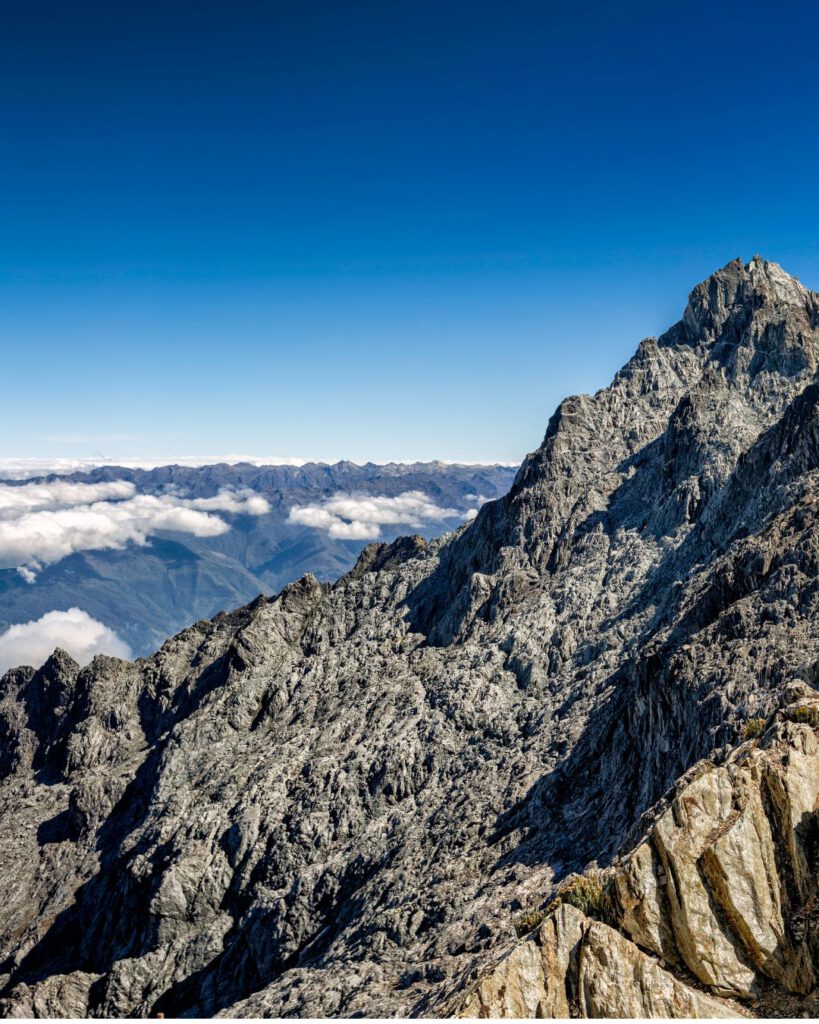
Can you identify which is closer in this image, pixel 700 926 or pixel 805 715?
pixel 700 926

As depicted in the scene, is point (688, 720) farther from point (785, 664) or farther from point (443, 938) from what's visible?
point (443, 938)

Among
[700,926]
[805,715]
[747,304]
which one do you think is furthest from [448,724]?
[747,304]

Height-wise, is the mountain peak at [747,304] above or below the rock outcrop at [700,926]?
above

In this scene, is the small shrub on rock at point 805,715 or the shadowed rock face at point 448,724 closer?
the small shrub on rock at point 805,715

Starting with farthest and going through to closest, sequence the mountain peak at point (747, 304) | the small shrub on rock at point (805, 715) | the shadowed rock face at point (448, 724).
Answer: the mountain peak at point (747, 304) < the shadowed rock face at point (448, 724) < the small shrub on rock at point (805, 715)

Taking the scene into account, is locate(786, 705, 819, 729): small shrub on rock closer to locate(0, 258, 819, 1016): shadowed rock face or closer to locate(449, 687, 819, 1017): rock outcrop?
locate(449, 687, 819, 1017): rock outcrop

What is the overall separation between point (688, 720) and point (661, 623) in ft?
89.7

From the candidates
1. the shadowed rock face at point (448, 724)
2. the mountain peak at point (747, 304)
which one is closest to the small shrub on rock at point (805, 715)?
the shadowed rock face at point (448, 724)

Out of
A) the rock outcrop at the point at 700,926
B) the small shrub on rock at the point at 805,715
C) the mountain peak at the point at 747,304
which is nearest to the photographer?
the rock outcrop at the point at 700,926

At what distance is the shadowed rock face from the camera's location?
2506 inches

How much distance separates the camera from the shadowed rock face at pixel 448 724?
209 ft

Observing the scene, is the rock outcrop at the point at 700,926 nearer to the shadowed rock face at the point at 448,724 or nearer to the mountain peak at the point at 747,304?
the shadowed rock face at the point at 448,724

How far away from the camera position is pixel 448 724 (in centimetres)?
9625

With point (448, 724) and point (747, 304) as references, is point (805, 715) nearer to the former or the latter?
point (448, 724)
